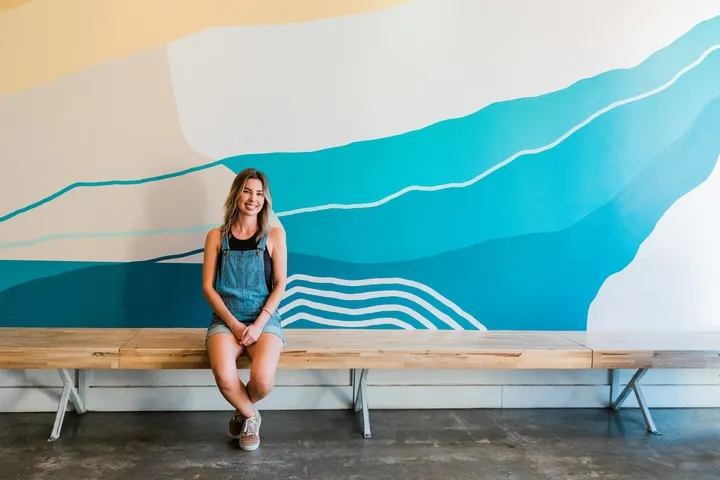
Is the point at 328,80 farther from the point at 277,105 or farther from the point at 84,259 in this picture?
the point at 84,259

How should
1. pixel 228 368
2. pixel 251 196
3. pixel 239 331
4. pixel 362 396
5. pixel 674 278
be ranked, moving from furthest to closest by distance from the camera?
pixel 674 278 < pixel 362 396 < pixel 251 196 < pixel 239 331 < pixel 228 368

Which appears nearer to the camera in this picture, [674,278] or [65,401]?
[65,401]

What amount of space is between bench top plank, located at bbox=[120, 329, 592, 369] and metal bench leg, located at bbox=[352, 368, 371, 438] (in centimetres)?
20

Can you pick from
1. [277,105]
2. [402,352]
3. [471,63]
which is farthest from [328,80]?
[402,352]

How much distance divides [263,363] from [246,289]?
369 mm

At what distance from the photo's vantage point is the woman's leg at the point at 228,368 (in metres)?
2.37

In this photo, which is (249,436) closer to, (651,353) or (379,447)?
(379,447)

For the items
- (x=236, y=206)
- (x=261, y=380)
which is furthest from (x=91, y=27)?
(x=261, y=380)

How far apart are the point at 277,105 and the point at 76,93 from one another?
959 millimetres

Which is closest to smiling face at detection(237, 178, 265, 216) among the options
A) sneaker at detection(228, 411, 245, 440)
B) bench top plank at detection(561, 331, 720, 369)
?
sneaker at detection(228, 411, 245, 440)

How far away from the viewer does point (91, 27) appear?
9.44 ft

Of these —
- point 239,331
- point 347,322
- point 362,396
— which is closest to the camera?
point 239,331

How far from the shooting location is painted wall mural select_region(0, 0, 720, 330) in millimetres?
2881

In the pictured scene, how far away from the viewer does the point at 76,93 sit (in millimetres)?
2879
